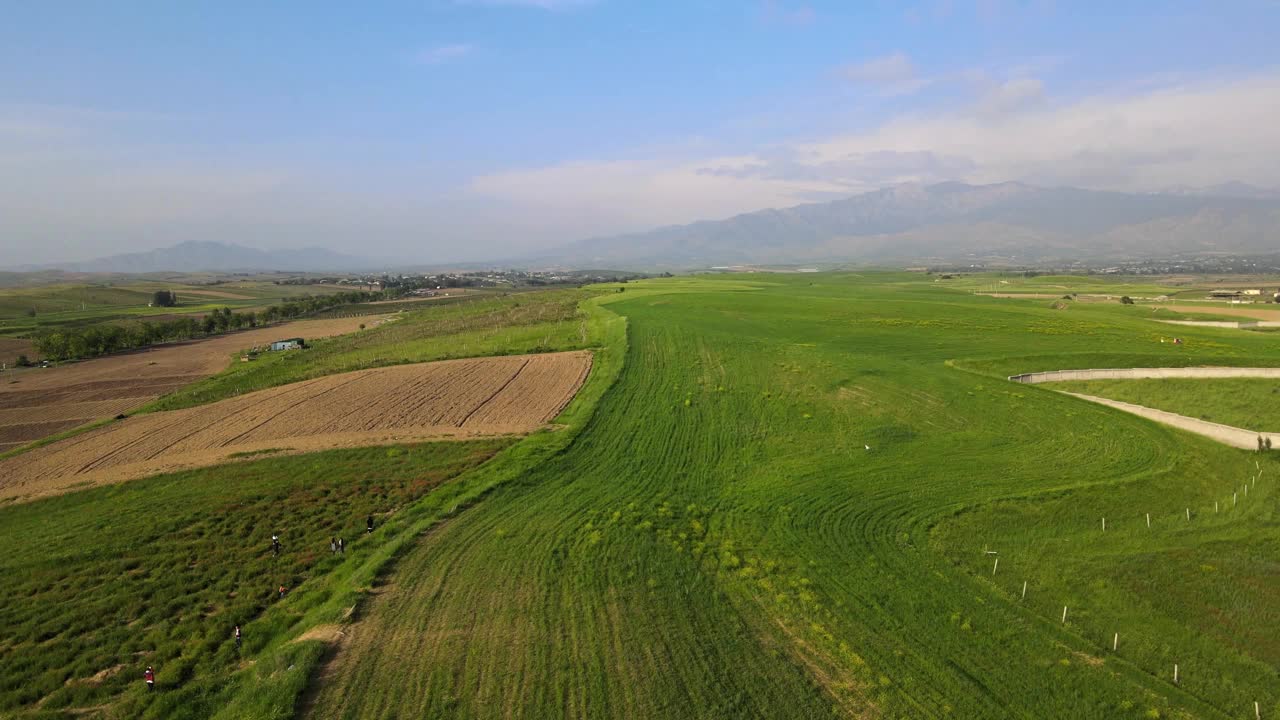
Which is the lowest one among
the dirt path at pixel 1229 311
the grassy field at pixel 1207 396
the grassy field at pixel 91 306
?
the grassy field at pixel 1207 396

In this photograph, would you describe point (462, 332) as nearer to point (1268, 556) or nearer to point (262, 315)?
point (262, 315)

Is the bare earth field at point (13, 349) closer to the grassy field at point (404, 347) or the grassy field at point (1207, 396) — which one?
the grassy field at point (404, 347)

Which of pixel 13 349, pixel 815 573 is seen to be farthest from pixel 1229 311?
pixel 13 349

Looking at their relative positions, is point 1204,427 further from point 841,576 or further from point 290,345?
point 290,345

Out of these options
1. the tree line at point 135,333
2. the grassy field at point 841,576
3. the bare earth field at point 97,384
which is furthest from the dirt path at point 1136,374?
the tree line at point 135,333

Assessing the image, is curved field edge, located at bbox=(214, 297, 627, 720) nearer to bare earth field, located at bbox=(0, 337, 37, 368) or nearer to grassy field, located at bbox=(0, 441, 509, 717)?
grassy field, located at bbox=(0, 441, 509, 717)

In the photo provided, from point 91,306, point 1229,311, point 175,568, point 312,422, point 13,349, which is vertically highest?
point 91,306
